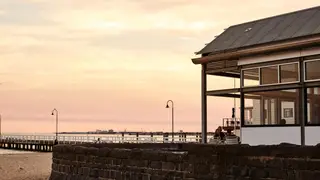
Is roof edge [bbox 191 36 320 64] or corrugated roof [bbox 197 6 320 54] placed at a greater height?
corrugated roof [bbox 197 6 320 54]

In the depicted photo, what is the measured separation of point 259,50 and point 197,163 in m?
9.59

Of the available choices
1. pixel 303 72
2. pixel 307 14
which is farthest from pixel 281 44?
pixel 307 14

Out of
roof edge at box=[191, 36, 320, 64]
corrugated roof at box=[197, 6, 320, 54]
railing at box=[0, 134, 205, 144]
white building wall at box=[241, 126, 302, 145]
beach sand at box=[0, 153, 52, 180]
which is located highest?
corrugated roof at box=[197, 6, 320, 54]

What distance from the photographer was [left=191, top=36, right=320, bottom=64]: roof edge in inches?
727

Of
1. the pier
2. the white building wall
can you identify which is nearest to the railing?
the pier

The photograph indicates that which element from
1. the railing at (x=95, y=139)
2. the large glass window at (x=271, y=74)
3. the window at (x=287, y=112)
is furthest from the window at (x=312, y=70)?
the railing at (x=95, y=139)

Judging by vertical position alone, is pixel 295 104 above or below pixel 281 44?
below

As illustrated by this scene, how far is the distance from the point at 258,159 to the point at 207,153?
154 cm

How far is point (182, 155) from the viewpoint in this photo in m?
11.7

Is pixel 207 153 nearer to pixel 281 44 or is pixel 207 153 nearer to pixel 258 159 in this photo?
pixel 258 159

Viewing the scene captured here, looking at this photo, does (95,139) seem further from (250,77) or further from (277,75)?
(277,75)

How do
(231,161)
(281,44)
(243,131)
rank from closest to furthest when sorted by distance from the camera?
(231,161) → (281,44) → (243,131)

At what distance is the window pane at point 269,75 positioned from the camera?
768 inches

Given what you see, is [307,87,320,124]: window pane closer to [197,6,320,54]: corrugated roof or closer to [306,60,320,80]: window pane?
[306,60,320,80]: window pane
